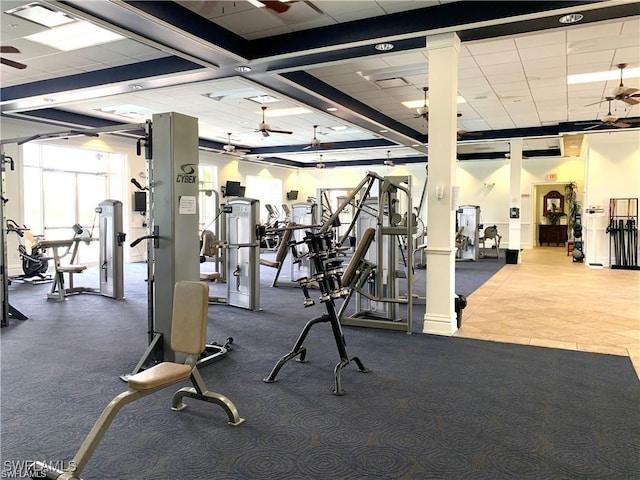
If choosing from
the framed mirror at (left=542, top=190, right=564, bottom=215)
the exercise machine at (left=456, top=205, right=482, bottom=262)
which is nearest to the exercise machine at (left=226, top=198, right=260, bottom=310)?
the exercise machine at (left=456, top=205, right=482, bottom=262)

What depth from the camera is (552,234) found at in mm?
17750

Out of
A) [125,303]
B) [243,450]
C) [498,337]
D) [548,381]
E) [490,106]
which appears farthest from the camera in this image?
[490,106]

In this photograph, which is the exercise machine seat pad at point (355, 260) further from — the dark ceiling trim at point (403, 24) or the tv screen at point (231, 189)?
the tv screen at point (231, 189)

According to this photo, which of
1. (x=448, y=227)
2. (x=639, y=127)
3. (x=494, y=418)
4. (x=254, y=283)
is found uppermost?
(x=639, y=127)

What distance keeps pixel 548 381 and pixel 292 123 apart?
29.3ft

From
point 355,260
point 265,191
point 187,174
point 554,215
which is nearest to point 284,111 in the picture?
point 187,174

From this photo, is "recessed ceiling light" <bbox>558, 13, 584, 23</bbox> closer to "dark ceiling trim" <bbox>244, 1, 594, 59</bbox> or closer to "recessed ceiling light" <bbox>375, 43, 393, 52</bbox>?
"dark ceiling trim" <bbox>244, 1, 594, 59</bbox>

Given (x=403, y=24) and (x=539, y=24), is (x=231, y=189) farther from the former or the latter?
(x=539, y=24)

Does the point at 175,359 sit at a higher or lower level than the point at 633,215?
lower

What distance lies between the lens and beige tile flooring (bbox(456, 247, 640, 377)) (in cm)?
487

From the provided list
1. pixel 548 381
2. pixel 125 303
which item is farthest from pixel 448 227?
pixel 125 303

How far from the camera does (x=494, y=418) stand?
298 cm

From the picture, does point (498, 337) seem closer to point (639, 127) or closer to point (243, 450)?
point (243, 450)

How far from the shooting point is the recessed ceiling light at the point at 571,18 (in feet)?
14.5
